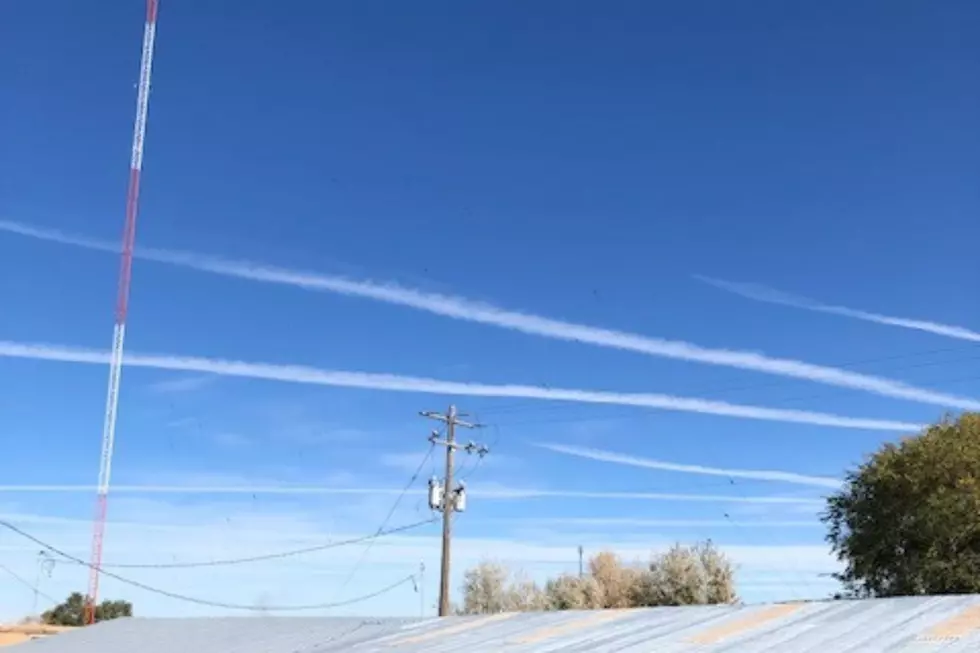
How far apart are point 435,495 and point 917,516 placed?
61.2 ft

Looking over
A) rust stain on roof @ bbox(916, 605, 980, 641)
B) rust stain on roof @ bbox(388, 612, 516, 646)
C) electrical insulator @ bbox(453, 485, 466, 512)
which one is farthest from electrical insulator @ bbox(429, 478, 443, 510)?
rust stain on roof @ bbox(916, 605, 980, 641)

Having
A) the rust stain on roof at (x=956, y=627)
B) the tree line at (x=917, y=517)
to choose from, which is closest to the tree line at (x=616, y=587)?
the tree line at (x=917, y=517)

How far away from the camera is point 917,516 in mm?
39062

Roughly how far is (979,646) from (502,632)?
380 inches

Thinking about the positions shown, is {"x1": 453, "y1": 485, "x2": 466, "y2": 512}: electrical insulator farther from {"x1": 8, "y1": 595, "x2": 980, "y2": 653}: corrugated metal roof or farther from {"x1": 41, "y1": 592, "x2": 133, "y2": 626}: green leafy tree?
{"x1": 41, "y1": 592, "x2": 133, "y2": 626}: green leafy tree

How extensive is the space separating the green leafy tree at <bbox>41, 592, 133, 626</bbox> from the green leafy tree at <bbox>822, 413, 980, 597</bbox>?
7995cm

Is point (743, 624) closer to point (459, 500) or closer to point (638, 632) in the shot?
point (638, 632)

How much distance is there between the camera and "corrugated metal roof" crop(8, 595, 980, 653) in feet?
50.2

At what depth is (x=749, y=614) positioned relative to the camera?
18672 mm

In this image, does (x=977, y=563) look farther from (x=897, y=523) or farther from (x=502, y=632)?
(x=502, y=632)

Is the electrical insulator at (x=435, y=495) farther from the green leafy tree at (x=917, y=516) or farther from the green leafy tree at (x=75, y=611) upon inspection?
the green leafy tree at (x=75, y=611)

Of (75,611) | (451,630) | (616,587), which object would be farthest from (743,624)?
(75,611)

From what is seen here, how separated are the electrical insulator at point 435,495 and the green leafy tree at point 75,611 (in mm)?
73245

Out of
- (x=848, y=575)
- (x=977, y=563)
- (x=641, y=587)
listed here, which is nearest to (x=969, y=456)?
(x=977, y=563)
